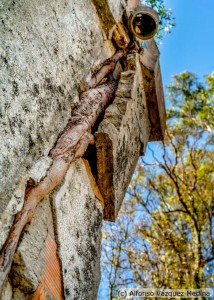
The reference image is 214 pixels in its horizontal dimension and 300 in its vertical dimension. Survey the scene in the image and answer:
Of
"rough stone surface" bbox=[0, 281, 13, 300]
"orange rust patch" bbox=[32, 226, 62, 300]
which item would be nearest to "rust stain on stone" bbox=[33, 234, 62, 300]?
"orange rust patch" bbox=[32, 226, 62, 300]

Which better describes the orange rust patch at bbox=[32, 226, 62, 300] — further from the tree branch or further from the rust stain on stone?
the tree branch

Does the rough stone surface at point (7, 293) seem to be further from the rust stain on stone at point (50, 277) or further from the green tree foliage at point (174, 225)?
the green tree foliage at point (174, 225)

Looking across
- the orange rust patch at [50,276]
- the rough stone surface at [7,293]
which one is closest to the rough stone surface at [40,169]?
the orange rust patch at [50,276]

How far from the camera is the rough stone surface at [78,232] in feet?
5.17

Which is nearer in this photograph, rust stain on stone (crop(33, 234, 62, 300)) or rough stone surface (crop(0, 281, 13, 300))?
rough stone surface (crop(0, 281, 13, 300))

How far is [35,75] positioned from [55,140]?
0.33 meters

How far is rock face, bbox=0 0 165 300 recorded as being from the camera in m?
1.29

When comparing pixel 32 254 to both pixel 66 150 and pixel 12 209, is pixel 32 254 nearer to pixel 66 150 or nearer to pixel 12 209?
pixel 12 209

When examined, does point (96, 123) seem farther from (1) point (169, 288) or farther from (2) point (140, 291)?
(1) point (169, 288)

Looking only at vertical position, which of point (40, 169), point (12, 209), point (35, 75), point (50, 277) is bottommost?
point (50, 277)

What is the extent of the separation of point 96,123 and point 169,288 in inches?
243

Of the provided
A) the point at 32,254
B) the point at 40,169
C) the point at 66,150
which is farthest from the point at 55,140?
the point at 32,254

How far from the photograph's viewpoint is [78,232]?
5.69 feet

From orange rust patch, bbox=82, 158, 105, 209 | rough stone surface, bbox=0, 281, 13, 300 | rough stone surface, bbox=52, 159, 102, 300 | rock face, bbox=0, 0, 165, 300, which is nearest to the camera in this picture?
rough stone surface, bbox=0, 281, 13, 300
